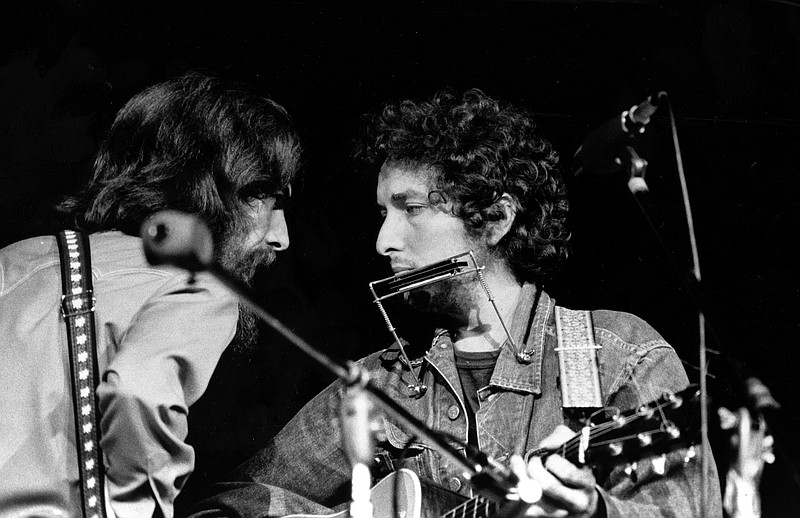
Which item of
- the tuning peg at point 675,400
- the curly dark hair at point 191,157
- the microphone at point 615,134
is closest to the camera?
the microphone at point 615,134

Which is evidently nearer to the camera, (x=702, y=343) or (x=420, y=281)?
(x=702, y=343)

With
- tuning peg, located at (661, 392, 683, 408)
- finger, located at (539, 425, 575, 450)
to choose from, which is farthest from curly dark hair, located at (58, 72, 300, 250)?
tuning peg, located at (661, 392, 683, 408)

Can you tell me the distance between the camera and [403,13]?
2.75 metres

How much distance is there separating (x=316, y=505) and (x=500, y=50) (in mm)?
1503

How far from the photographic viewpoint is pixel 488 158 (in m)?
2.74

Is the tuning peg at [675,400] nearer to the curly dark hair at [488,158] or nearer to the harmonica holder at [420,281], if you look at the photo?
the harmonica holder at [420,281]

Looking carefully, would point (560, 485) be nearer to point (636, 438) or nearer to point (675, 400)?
point (636, 438)

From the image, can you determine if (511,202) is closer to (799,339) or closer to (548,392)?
(548,392)

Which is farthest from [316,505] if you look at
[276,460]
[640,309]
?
[640,309]

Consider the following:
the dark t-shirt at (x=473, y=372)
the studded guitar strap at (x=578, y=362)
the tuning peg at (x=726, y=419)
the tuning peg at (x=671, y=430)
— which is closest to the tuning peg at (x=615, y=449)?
the tuning peg at (x=671, y=430)

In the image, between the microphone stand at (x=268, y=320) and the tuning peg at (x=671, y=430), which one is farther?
the microphone stand at (x=268, y=320)

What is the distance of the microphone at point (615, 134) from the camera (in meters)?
1.77

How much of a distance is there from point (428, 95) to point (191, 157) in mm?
783

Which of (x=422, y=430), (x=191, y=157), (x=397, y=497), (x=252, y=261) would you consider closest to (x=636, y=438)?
(x=422, y=430)
